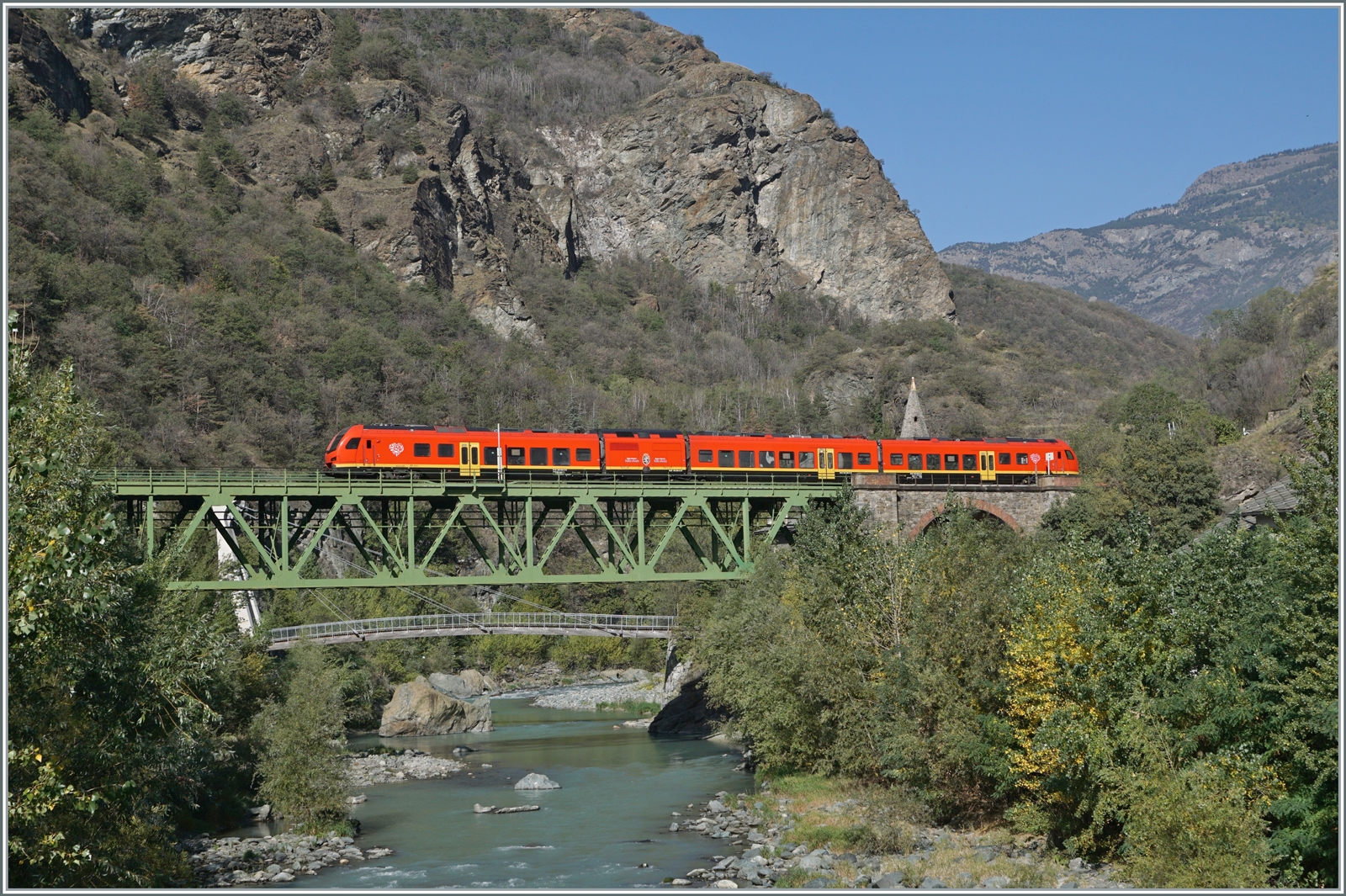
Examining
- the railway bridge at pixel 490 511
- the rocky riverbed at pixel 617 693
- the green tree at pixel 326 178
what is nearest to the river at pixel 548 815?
the railway bridge at pixel 490 511

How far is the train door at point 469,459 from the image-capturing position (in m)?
43.2

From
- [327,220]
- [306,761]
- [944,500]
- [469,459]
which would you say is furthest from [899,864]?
[327,220]

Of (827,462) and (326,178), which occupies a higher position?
(326,178)

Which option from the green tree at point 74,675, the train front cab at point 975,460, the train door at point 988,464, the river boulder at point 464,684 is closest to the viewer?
the green tree at point 74,675

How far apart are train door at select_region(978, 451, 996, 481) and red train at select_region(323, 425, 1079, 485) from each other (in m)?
0.04

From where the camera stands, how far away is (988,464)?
5116cm

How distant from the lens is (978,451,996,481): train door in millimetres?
51031

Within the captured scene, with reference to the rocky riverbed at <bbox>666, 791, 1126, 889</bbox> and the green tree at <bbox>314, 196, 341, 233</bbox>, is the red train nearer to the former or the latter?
the rocky riverbed at <bbox>666, 791, 1126, 889</bbox>

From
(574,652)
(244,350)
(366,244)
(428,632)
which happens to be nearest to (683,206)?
(366,244)

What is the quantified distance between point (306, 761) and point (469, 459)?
1356cm

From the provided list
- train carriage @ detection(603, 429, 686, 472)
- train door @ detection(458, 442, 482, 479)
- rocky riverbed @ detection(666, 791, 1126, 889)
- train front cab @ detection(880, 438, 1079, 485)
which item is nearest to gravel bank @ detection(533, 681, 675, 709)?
train carriage @ detection(603, 429, 686, 472)

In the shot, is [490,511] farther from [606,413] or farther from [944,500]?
[606,413]

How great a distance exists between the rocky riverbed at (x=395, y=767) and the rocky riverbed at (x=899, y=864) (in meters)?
15.0

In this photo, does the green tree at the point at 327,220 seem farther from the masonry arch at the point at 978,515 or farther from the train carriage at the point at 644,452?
the masonry arch at the point at 978,515
